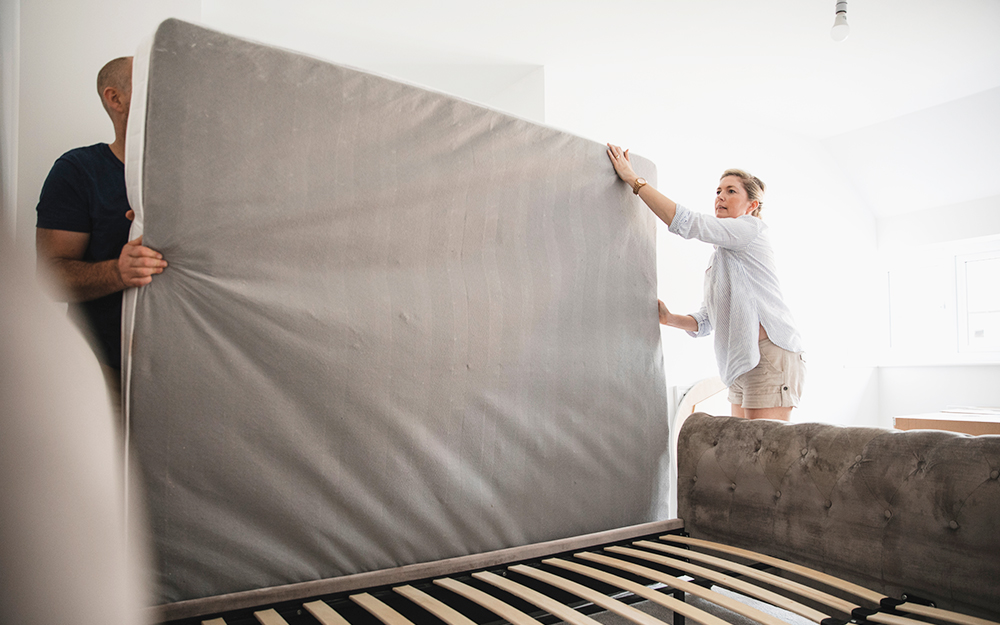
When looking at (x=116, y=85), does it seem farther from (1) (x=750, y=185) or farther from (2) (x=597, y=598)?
(1) (x=750, y=185)

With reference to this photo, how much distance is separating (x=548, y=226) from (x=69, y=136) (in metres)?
1.31

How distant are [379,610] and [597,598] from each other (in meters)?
0.41

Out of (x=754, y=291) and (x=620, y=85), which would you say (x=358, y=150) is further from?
(x=620, y=85)

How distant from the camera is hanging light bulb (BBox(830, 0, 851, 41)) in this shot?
264 centimetres

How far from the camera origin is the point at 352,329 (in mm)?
1401

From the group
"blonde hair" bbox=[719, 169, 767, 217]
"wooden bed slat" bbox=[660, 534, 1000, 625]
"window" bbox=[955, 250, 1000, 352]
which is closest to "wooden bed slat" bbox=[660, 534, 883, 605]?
"wooden bed slat" bbox=[660, 534, 1000, 625]

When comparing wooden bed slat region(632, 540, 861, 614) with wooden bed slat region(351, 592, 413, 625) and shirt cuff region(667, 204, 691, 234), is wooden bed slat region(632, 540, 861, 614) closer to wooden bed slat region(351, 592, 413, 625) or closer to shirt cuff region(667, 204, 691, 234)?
wooden bed slat region(351, 592, 413, 625)

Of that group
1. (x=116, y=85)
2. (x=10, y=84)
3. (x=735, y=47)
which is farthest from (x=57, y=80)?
(x=735, y=47)

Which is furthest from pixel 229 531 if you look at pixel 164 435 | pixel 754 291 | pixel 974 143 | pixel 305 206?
pixel 974 143

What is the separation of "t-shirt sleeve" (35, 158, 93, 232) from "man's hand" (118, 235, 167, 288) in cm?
30

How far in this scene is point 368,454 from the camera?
4.55 feet

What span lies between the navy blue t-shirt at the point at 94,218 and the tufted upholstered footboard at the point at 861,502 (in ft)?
5.04

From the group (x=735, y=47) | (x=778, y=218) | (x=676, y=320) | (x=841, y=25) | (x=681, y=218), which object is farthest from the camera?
(x=778, y=218)

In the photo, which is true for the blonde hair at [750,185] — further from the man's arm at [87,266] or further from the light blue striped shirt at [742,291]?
the man's arm at [87,266]
